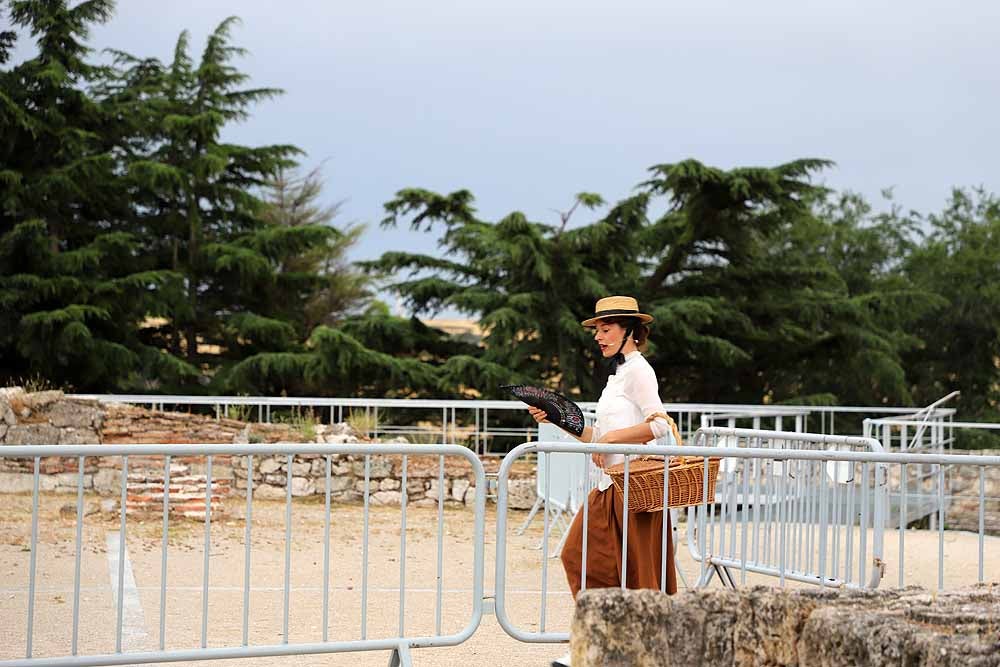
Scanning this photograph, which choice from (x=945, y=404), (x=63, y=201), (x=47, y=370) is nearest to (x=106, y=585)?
(x=47, y=370)

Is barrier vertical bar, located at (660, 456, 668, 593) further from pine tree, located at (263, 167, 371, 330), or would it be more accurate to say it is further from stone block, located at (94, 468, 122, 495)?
pine tree, located at (263, 167, 371, 330)

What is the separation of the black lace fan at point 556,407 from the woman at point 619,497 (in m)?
0.07

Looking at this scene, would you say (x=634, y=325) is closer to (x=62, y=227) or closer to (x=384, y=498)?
(x=384, y=498)

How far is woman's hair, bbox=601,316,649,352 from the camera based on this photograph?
5672 mm

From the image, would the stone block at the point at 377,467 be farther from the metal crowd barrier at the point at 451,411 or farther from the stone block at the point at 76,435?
the stone block at the point at 76,435

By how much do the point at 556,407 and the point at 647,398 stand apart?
0.43 m

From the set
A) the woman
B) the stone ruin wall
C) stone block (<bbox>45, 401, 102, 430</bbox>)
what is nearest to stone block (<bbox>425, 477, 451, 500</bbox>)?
the stone ruin wall

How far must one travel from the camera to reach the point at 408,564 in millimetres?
9531

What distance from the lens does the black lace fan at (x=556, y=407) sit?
5469 mm

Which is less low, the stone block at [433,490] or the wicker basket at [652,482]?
the wicker basket at [652,482]

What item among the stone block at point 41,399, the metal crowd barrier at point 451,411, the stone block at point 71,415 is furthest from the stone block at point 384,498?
the stone block at point 41,399

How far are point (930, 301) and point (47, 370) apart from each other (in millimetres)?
17246

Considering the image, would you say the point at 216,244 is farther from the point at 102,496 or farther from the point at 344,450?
the point at 344,450

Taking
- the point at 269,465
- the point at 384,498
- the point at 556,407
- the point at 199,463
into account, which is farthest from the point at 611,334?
the point at 199,463
